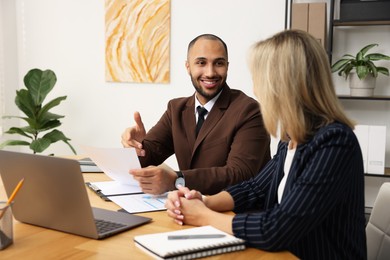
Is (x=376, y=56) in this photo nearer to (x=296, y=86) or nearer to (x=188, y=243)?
(x=296, y=86)

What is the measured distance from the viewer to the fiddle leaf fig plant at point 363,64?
305cm

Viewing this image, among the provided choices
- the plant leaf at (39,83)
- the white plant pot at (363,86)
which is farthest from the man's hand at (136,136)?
the plant leaf at (39,83)

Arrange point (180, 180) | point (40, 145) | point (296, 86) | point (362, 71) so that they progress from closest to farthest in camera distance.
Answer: point (296, 86)
point (180, 180)
point (362, 71)
point (40, 145)

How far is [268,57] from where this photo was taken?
1285 mm

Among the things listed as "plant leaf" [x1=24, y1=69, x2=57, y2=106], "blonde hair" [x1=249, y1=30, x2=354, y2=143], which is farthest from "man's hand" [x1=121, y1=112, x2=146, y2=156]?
"plant leaf" [x1=24, y1=69, x2=57, y2=106]

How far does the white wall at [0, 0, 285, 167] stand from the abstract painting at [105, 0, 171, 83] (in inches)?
2.5

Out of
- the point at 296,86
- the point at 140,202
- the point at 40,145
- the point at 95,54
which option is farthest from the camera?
the point at 95,54

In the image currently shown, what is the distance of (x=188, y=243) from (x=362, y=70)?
2.28 meters

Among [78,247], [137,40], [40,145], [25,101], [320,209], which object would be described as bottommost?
[40,145]

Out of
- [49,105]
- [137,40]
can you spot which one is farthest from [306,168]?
[49,105]

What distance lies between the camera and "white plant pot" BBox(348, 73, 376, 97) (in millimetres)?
3107

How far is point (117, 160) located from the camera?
169cm

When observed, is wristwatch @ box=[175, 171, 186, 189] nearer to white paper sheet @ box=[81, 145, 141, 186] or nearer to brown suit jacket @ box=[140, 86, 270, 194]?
brown suit jacket @ box=[140, 86, 270, 194]

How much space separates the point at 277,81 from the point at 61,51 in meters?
3.34
